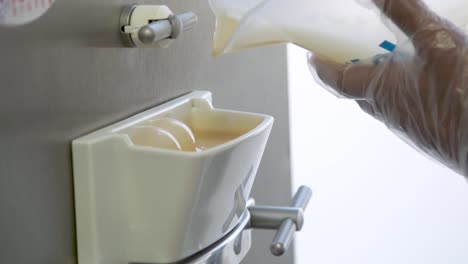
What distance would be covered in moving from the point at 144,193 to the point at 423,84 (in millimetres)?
208

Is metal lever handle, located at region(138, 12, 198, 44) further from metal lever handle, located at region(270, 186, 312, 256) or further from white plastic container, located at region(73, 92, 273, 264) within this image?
metal lever handle, located at region(270, 186, 312, 256)

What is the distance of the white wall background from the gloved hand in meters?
0.65

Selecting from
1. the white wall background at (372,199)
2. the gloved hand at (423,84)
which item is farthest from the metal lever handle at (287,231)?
the white wall background at (372,199)

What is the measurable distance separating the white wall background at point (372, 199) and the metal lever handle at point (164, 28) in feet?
1.97

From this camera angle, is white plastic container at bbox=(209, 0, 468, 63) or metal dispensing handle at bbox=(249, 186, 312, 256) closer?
white plastic container at bbox=(209, 0, 468, 63)

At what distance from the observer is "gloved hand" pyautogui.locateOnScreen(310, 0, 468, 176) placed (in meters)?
0.42

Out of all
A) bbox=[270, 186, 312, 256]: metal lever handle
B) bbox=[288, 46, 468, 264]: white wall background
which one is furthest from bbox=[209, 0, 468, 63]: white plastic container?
bbox=[288, 46, 468, 264]: white wall background

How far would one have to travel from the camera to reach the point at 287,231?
593 millimetres

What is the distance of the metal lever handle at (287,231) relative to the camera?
556mm

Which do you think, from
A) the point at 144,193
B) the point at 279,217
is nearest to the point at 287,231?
the point at 279,217

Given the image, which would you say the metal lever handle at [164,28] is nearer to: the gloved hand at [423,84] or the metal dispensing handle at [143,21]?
the metal dispensing handle at [143,21]

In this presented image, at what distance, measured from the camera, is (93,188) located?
0.48 meters

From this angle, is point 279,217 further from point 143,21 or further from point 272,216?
point 143,21

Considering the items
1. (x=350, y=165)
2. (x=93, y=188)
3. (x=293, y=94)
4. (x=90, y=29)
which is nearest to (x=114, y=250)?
(x=93, y=188)
